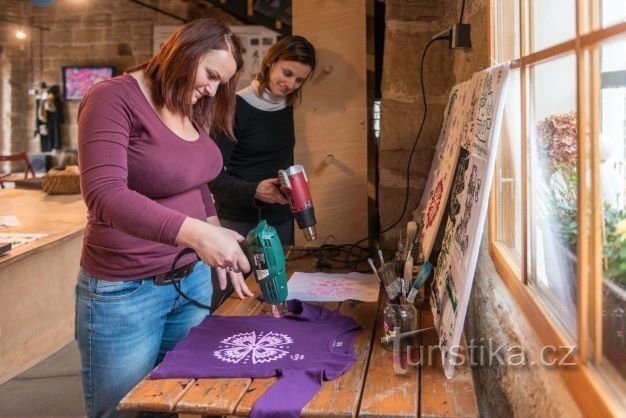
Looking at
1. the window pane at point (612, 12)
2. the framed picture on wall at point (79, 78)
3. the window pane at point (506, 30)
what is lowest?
the window pane at point (612, 12)

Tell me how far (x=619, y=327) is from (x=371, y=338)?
2.45 ft

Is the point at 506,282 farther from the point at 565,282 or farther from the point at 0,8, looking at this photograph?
the point at 0,8

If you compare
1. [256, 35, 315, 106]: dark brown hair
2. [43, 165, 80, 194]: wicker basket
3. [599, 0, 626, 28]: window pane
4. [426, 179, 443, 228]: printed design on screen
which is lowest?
[426, 179, 443, 228]: printed design on screen

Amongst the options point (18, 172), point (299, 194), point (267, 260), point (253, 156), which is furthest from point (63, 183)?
point (18, 172)

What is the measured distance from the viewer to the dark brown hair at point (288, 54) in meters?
2.29

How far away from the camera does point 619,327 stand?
0.74 m

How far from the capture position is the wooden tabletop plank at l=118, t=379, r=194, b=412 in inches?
43.9

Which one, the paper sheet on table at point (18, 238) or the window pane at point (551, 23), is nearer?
the window pane at point (551, 23)

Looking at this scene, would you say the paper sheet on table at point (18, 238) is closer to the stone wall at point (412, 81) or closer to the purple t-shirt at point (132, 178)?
the purple t-shirt at point (132, 178)

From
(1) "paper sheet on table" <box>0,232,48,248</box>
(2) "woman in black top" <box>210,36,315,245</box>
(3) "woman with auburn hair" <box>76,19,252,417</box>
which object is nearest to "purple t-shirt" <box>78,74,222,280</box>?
(3) "woman with auburn hair" <box>76,19,252,417</box>

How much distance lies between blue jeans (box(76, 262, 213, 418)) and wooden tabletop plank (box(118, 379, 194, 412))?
0.28m

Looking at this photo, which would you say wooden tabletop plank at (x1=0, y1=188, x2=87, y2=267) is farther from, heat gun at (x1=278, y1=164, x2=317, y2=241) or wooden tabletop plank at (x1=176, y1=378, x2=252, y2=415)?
wooden tabletop plank at (x1=176, y1=378, x2=252, y2=415)

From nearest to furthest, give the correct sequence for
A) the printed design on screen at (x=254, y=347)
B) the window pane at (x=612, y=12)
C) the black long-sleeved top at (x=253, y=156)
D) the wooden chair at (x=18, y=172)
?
1. the window pane at (x=612, y=12)
2. the printed design on screen at (x=254, y=347)
3. the black long-sleeved top at (x=253, y=156)
4. the wooden chair at (x=18, y=172)

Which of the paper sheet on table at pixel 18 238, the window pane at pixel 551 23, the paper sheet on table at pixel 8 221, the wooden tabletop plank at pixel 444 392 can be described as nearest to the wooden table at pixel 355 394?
the wooden tabletop plank at pixel 444 392
